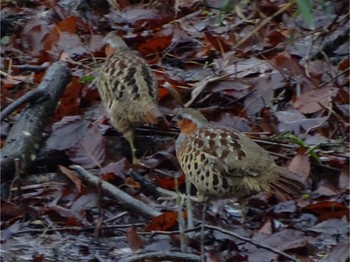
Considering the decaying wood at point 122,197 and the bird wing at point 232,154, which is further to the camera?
the decaying wood at point 122,197

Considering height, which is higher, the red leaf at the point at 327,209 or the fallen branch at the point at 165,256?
the fallen branch at the point at 165,256

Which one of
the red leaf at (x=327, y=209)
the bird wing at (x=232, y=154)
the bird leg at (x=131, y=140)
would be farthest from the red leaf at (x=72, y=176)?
the red leaf at (x=327, y=209)

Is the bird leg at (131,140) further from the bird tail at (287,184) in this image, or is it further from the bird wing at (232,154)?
the bird tail at (287,184)

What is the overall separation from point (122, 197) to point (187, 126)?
2.24ft

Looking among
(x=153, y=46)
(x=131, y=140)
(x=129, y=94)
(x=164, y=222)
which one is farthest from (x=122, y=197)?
(x=153, y=46)

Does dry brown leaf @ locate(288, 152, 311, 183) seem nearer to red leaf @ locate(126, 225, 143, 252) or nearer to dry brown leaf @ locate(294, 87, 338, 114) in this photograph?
dry brown leaf @ locate(294, 87, 338, 114)

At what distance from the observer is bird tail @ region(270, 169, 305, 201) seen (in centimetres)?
591

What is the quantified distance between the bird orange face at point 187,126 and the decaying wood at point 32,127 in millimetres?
1074

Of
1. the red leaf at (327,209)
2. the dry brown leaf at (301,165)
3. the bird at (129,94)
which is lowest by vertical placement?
the red leaf at (327,209)

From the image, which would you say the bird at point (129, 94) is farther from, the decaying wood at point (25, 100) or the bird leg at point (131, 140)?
the decaying wood at point (25, 100)

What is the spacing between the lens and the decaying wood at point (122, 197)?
5.91 m

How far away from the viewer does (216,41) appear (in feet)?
27.4

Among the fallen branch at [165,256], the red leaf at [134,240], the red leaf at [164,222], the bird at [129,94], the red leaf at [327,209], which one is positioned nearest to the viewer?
the fallen branch at [165,256]

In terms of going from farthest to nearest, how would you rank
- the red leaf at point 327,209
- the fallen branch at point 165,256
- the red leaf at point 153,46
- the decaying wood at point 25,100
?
the red leaf at point 153,46 < the decaying wood at point 25,100 < the red leaf at point 327,209 < the fallen branch at point 165,256
